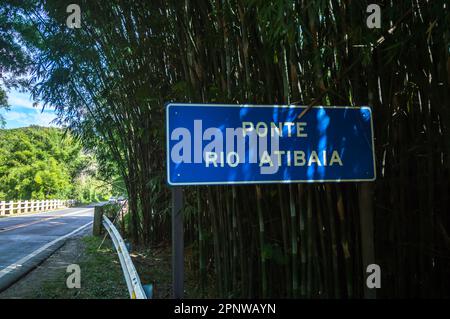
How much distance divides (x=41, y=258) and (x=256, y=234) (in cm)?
444

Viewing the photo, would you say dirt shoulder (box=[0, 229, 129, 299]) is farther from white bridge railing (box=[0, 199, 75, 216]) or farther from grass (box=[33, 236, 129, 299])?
white bridge railing (box=[0, 199, 75, 216])

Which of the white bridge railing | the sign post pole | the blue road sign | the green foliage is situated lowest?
the white bridge railing

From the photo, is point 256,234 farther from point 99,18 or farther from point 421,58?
point 99,18

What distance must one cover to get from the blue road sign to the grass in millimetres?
2410

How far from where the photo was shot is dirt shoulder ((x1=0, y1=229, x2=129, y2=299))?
3.55 meters

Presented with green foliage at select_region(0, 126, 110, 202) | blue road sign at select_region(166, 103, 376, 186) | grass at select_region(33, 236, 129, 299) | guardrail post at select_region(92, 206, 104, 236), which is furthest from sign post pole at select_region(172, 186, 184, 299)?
green foliage at select_region(0, 126, 110, 202)

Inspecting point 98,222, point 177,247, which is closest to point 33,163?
point 98,222

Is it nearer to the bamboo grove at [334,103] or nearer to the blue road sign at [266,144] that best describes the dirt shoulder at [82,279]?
the bamboo grove at [334,103]

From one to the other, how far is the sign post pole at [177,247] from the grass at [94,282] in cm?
217

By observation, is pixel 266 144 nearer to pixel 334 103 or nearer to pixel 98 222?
pixel 334 103

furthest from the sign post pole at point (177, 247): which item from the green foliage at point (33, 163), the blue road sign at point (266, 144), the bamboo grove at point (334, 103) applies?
the green foliage at point (33, 163)

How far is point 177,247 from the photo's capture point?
1.51 metres

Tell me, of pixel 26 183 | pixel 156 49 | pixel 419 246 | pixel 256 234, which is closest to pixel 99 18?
pixel 156 49

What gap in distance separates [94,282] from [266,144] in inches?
122
